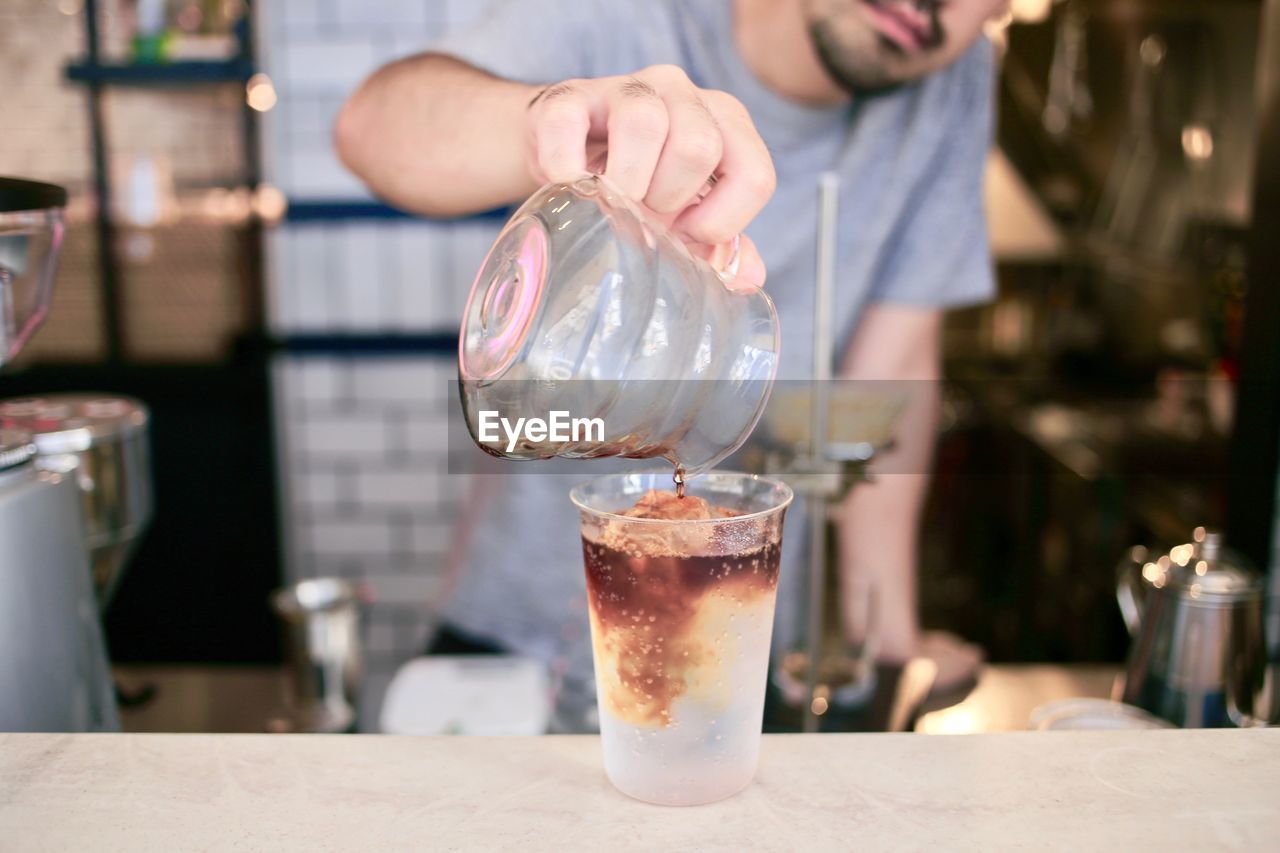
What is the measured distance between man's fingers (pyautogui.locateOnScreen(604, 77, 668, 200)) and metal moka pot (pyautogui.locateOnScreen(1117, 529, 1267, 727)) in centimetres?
72

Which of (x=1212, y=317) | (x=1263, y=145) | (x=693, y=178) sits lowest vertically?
(x=1212, y=317)

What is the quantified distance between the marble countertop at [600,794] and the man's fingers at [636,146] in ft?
1.27

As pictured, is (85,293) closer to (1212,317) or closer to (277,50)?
(277,50)

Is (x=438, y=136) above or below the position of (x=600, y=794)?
above

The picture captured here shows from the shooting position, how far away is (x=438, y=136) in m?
1.17

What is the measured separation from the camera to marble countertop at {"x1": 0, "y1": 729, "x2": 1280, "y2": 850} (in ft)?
2.12

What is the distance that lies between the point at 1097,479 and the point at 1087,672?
1.47 meters

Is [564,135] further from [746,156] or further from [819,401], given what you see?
[819,401]

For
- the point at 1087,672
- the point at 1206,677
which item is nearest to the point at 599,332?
the point at 1206,677

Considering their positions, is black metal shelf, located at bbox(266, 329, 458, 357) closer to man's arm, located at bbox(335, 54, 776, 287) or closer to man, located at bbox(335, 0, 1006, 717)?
man, located at bbox(335, 0, 1006, 717)

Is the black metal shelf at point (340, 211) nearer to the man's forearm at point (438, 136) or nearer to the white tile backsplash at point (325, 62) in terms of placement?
the white tile backsplash at point (325, 62)

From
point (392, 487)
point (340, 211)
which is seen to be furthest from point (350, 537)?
point (340, 211)

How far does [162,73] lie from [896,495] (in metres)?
2.33

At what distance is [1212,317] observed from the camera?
2.55 metres
